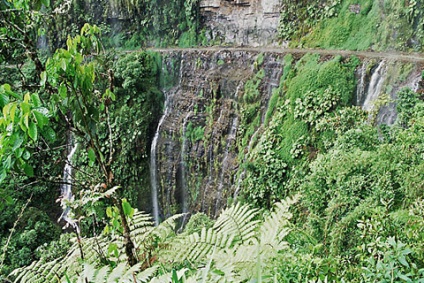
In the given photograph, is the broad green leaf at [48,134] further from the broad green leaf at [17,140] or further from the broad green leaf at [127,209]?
the broad green leaf at [127,209]

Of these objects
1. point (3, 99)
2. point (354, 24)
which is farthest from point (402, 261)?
point (354, 24)

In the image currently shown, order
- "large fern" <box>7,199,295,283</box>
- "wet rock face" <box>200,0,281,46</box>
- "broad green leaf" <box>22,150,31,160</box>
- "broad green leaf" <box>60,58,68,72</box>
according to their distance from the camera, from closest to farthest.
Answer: "broad green leaf" <box>22,150,31,160</box>
"broad green leaf" <box>60,58,68,72</box>
"large fern" <box>7,199,295,283</box>
"wet rock face" <box>200,0,281,46</box>

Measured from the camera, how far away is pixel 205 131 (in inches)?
376

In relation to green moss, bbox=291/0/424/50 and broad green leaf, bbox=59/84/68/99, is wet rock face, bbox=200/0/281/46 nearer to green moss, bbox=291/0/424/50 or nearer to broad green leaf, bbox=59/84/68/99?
green moss, bbox=291/0/424/50

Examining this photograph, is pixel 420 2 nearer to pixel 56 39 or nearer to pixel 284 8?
pixel 284 8

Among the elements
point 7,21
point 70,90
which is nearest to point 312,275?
point 70,90

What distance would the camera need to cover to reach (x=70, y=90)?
1.76m

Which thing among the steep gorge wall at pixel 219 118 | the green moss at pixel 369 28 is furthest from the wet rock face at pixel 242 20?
the green moss at pixel 369 28

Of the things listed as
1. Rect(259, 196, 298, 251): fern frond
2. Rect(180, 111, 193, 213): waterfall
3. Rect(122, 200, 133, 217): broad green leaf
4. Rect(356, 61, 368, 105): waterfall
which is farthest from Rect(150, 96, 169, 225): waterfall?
Rect(122, 200, 133, 217): broad green leaf

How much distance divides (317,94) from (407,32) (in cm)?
206

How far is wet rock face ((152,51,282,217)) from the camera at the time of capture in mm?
8938

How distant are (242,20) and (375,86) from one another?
5066 mm

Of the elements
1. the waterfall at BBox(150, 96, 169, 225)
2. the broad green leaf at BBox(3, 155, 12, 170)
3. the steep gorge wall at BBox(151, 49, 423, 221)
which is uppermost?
the broad green leaf at BBox(3, 155, 12, 170)

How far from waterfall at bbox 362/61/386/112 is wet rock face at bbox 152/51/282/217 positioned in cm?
223
